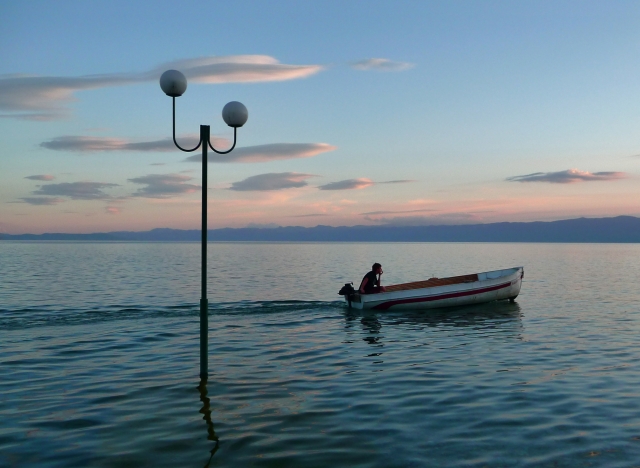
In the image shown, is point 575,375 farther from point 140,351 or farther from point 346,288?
point 346,288

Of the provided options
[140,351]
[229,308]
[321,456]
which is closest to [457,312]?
[229,308]

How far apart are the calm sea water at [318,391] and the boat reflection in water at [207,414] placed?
36 mm

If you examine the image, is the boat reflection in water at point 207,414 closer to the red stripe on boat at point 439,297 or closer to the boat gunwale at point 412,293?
the boat gunwale at point 412,293

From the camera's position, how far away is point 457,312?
25781 millimetres

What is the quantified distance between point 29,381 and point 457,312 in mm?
18787

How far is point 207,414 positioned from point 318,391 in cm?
254

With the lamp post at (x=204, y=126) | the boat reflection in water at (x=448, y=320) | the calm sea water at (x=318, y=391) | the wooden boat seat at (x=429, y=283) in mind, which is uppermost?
the lamp post at (x=204, y=126)

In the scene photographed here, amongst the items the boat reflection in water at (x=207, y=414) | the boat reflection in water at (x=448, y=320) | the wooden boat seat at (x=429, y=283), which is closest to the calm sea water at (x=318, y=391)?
the boat reflection in water at (x=207, y=414)

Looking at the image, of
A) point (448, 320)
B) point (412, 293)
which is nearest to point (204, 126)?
point (448, 320)

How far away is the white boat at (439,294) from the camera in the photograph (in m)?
25.3

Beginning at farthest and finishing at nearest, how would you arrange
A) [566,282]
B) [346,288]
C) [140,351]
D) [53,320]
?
[566,282] → [346,288] → [53,320] → [140,351]

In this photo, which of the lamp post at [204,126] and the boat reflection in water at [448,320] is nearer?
the lamp post at [204,126]

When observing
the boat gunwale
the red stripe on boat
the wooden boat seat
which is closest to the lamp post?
the boat gunwale

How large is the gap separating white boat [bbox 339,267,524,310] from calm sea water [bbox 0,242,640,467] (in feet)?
6.78
